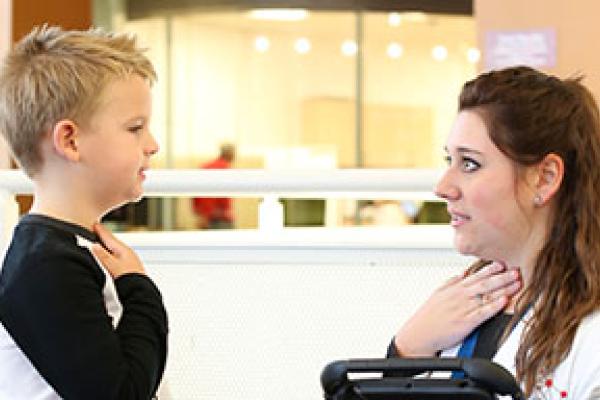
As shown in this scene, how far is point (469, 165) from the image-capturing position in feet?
5.20

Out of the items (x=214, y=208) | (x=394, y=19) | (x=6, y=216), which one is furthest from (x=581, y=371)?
(x=394, y=19)

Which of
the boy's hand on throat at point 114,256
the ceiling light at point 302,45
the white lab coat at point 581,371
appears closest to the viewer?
the white lab coat at point 581,371

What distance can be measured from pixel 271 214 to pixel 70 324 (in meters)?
0.72

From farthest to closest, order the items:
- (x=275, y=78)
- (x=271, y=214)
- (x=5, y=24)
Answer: (x=275, y=78), (x=5, y=24), (x=271, y=214)

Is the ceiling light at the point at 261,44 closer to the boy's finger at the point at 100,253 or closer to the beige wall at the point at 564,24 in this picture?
the beige wall at the point at 564,24

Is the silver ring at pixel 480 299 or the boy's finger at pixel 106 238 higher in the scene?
the boy's finger at pixel 106 238

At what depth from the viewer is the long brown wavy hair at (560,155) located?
1538mm

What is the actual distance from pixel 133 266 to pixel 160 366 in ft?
0.42

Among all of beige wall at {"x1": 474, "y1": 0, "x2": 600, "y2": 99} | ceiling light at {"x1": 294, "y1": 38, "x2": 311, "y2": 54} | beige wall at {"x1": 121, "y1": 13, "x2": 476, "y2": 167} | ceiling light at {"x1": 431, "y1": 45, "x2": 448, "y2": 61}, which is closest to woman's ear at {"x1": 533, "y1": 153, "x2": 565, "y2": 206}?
beige wall at {"x1": 474, "y1": 0, "x2": 600, "y2": 99}

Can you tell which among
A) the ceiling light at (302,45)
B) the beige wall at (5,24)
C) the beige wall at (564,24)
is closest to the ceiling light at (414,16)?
the ceiling light at (302,45)

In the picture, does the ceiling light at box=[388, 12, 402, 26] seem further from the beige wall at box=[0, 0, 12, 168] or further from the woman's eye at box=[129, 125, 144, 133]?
the woman's eye at box=[129, 125, 144, 133]

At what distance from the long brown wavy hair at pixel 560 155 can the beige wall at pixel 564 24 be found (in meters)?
2.47

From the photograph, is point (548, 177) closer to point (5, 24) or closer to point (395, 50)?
point (5, 24)

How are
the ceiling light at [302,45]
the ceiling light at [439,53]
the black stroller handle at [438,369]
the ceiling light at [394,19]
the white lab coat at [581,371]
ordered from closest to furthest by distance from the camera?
the black stroller handle at [438,369], the white lab coat at [581,371], the ceiling light at [439,53], the ceiling light at [394,19], the ceiling light at [302,45]
